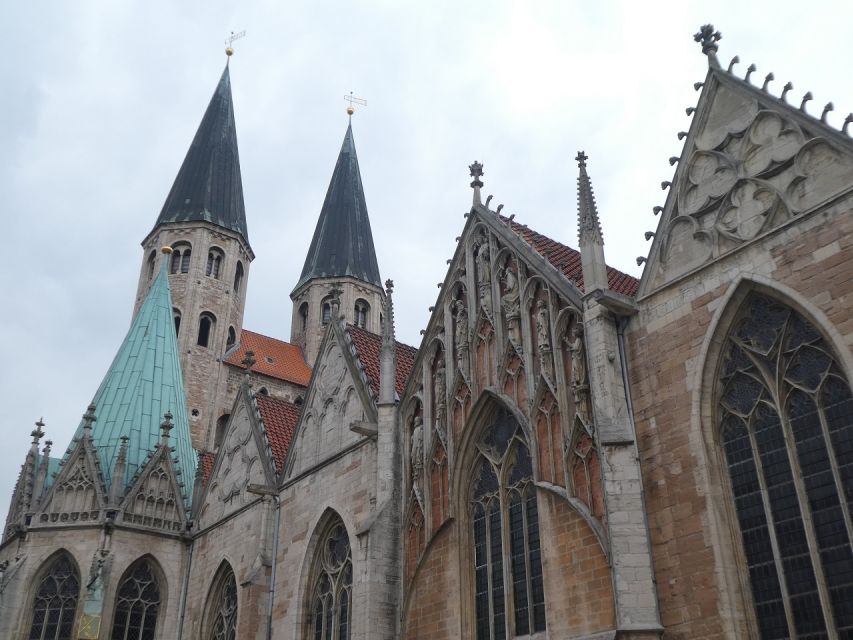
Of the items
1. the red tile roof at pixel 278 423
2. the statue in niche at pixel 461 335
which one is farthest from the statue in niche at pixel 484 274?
the red tile roof at pixel 278 423

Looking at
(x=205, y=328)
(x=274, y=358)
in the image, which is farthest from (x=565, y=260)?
(x=274, y=358)

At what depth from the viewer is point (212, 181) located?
47812mm

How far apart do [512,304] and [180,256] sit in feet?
109

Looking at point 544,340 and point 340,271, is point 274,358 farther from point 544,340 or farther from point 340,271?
point 544,340

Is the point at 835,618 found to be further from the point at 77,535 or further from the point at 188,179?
the point at 188,179

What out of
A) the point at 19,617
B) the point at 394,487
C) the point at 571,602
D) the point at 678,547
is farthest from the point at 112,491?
the point at 678,547

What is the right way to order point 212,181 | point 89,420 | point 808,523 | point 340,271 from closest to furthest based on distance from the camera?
point 808,523, point 89,420, point 212,181, point 340,271

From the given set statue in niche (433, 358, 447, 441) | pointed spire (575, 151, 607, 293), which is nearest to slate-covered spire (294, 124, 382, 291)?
statue in niche (433, 358, 447, 441)

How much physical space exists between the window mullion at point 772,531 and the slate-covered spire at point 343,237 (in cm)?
4244

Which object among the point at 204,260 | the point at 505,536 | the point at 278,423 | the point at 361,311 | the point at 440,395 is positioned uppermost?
the point at 361,311

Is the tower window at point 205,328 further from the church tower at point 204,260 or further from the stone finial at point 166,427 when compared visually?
the stone finial at point 166,427

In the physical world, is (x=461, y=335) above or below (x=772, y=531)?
above

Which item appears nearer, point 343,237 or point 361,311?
point 361,311

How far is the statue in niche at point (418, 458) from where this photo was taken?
54.4 feet
